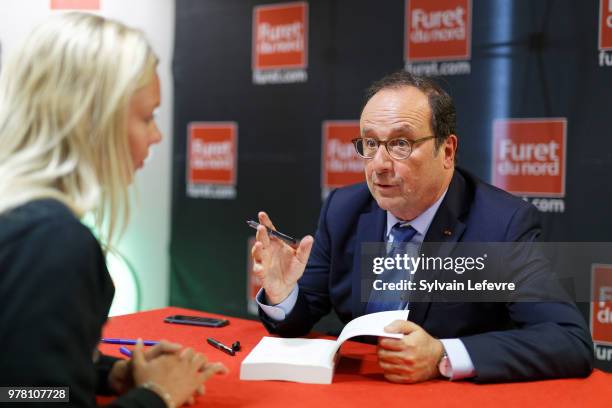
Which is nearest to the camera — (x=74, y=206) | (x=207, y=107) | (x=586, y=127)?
(x=74, y=206)

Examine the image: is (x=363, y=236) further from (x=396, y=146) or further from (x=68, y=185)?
(x=68, y=185)

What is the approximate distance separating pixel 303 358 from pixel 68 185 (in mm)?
736

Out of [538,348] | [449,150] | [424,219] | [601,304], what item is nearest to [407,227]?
[424,219]

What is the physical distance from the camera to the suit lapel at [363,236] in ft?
7.27

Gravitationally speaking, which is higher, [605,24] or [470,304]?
[605,24]

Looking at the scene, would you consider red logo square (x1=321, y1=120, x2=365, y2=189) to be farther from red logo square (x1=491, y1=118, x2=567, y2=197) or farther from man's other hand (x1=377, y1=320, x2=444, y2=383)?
man's other hand (x1=377, y1=320, x2=444, y2=383)

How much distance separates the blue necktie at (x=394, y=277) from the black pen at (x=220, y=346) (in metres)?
0.57

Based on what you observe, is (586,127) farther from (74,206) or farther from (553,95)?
(74,206)

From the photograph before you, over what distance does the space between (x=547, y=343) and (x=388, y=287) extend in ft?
2.06

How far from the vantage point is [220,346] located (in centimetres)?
178

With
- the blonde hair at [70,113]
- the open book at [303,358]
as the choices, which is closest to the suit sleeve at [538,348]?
the open book at [303,358]

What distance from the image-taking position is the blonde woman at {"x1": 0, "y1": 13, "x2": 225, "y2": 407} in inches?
39.0

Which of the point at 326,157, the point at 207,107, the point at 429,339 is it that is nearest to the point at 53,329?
the point at 429,339

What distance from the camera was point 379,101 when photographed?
220cm
